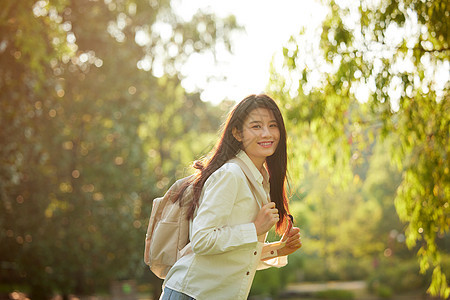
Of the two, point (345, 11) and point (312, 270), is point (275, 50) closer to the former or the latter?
point (345, 11)

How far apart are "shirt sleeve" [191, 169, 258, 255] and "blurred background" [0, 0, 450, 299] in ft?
2.25

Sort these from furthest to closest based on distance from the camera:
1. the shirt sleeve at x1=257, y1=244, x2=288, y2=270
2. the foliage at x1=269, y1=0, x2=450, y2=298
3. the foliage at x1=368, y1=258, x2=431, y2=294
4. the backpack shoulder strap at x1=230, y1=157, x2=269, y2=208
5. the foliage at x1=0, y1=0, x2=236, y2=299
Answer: the foliage at x1=368, y1=258, x2=431, y2=294
the foliage at x1=0, y1=0, x2=236, y2=299
the foliage at x1=269, y1=0, x2=450, y2=298
the shirt sleeve at x1=257, y1=244, x2=288, y2=270
the backpack shoulder strap at x1=230, y1=157, x2=269, y2=208

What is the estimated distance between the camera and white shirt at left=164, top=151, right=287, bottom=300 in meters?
2.27

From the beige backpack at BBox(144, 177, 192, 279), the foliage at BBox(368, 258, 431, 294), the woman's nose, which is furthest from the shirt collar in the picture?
the foliage at BBox(368, 258, 431, 294)

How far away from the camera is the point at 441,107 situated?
5.44 m

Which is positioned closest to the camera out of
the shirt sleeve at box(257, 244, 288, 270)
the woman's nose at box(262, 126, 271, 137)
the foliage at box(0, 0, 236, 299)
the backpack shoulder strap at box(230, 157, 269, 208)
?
the backpack shoulder strap at box(230, 157, 269, 208)

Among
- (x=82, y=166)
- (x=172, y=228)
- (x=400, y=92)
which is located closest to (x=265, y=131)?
(x=172, y=228)

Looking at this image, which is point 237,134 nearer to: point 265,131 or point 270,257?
point 265,131

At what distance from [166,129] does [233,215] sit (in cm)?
1880

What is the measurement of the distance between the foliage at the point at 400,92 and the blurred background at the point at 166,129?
1 cm

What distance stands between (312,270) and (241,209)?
116 ft

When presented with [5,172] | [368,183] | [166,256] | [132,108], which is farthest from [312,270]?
[166,256]

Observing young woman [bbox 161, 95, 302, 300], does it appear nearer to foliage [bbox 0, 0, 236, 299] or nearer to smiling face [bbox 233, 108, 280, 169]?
smiling face [bbox 233, 108, 280, 169]

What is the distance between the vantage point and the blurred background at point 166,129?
18.4 ft
